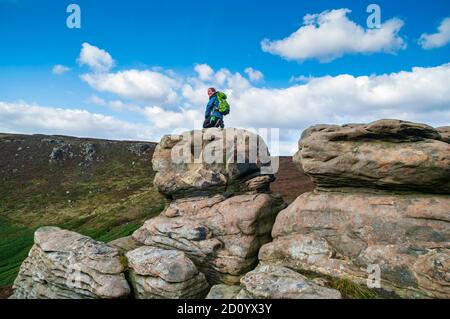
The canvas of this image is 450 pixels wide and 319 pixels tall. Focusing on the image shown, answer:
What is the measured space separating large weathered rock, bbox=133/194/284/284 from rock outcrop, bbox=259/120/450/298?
60.6 inches

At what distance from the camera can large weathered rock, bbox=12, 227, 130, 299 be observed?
22.1 meters

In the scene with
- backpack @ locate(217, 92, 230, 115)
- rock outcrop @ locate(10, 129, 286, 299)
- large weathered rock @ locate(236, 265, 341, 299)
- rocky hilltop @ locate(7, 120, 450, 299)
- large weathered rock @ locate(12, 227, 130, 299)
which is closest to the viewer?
large weathered rock @ locate(236, 265, 341, 299)

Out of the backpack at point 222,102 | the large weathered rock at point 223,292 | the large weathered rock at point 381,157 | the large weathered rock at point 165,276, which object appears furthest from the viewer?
the backpack at point 222,102

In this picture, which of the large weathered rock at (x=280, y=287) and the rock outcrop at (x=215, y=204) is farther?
the rock outcrop at (x=215, y=204)

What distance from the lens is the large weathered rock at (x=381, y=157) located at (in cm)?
1928

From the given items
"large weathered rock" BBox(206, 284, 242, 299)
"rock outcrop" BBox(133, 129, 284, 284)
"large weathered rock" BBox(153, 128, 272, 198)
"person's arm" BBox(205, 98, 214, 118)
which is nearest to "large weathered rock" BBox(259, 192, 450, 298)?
"rock outcrop" BBox(133, 129, 284, 284)

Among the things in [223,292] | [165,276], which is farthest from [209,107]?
[223,292]

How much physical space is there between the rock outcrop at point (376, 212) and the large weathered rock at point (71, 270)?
996 centimetres

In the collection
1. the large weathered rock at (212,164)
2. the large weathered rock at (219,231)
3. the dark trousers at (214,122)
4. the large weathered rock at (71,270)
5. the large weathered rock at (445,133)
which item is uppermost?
the dark trousers at (214,122)

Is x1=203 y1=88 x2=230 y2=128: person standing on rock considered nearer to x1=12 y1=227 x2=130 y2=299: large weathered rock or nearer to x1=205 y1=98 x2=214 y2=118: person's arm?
x1=205 y1=98 x2=214 y2=118: person's arm

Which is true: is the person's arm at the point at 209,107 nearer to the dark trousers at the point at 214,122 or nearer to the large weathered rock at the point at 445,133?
the dark trousers at the point at 214,122

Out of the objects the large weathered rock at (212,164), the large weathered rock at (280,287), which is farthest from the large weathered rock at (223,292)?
the large weathered rock at (212,164)

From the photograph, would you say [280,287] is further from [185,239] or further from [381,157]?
[381,157]
